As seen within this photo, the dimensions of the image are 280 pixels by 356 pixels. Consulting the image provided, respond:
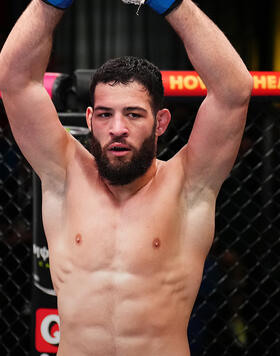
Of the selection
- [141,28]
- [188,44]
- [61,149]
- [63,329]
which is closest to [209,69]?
[188,44]

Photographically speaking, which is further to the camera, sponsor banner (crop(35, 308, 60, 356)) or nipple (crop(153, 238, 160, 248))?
sponsor banner (crop(35, 308, 60, 356))

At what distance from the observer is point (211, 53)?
1.16 meters

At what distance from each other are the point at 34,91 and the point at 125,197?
0.33 metres

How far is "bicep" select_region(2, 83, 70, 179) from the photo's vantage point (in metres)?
1.23

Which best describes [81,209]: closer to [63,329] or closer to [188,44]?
[63,329]

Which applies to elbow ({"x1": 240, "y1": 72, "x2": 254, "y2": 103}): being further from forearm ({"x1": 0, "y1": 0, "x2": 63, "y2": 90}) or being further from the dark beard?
forearm ({"x1": 0, "y1": 0, "x2": 63, "y2": 90})

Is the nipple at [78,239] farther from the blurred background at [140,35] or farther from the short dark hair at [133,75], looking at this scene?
the blurred background at [140,35]

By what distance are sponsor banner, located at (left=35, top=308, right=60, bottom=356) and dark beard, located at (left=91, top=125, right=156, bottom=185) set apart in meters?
0.56

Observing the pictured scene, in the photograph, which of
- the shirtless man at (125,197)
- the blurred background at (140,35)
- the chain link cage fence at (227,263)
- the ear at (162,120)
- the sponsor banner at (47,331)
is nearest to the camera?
the shirtless man at (125,197)

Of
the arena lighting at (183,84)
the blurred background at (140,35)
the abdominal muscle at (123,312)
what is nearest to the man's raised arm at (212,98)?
the abdominal muscle at (123,312)

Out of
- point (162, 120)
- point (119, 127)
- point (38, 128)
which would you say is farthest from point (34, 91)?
point (162, 120)

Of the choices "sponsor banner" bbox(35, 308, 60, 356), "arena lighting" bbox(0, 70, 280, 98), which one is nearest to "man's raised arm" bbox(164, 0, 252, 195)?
"arena lighting" bbox(0, 70, 280, 98)

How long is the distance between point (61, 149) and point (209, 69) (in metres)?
0.39

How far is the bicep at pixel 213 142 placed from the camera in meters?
1.23
